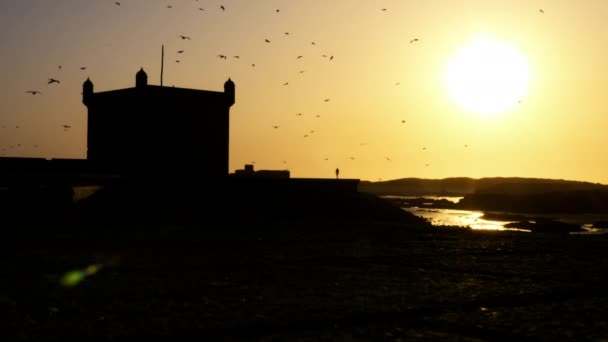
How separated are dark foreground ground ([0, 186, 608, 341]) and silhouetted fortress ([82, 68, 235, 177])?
33.2 m

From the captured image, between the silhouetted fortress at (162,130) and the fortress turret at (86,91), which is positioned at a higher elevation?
the fortress turret at (86,91)

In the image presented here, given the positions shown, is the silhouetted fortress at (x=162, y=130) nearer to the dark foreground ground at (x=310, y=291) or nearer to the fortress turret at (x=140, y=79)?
the fortress turret at (x=140, y=79)

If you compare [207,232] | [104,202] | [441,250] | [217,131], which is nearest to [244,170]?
[217,131]

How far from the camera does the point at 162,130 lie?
1684 inches

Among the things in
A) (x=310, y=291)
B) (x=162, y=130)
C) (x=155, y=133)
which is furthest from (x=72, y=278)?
(x=162, y=130)

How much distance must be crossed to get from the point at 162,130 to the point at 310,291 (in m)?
38.3

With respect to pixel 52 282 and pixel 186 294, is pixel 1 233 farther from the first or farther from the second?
pixel 186 294

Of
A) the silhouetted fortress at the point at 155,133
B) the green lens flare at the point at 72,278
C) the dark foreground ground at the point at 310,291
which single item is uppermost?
the silhouetted fortress at the point at 155,133

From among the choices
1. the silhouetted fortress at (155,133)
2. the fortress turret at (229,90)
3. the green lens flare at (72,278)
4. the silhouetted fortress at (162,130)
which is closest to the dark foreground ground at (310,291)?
the green lens flare at (72,278)

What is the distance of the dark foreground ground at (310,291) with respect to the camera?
4062 mm

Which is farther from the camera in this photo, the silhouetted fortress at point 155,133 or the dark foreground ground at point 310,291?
the silhouetted fortress at point 155,133

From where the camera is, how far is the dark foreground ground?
4.06m

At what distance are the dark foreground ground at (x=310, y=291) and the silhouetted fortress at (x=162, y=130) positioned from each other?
3320 cm

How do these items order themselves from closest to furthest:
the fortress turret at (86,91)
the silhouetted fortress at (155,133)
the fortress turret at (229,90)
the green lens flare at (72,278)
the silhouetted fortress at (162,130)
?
the green lens flare at (72,278) < the silhouetted fortress at (155,133) < the silhouetted fortress at (162,130) < the fortress turret at (229,90) < the fortress turret at (86,91)
